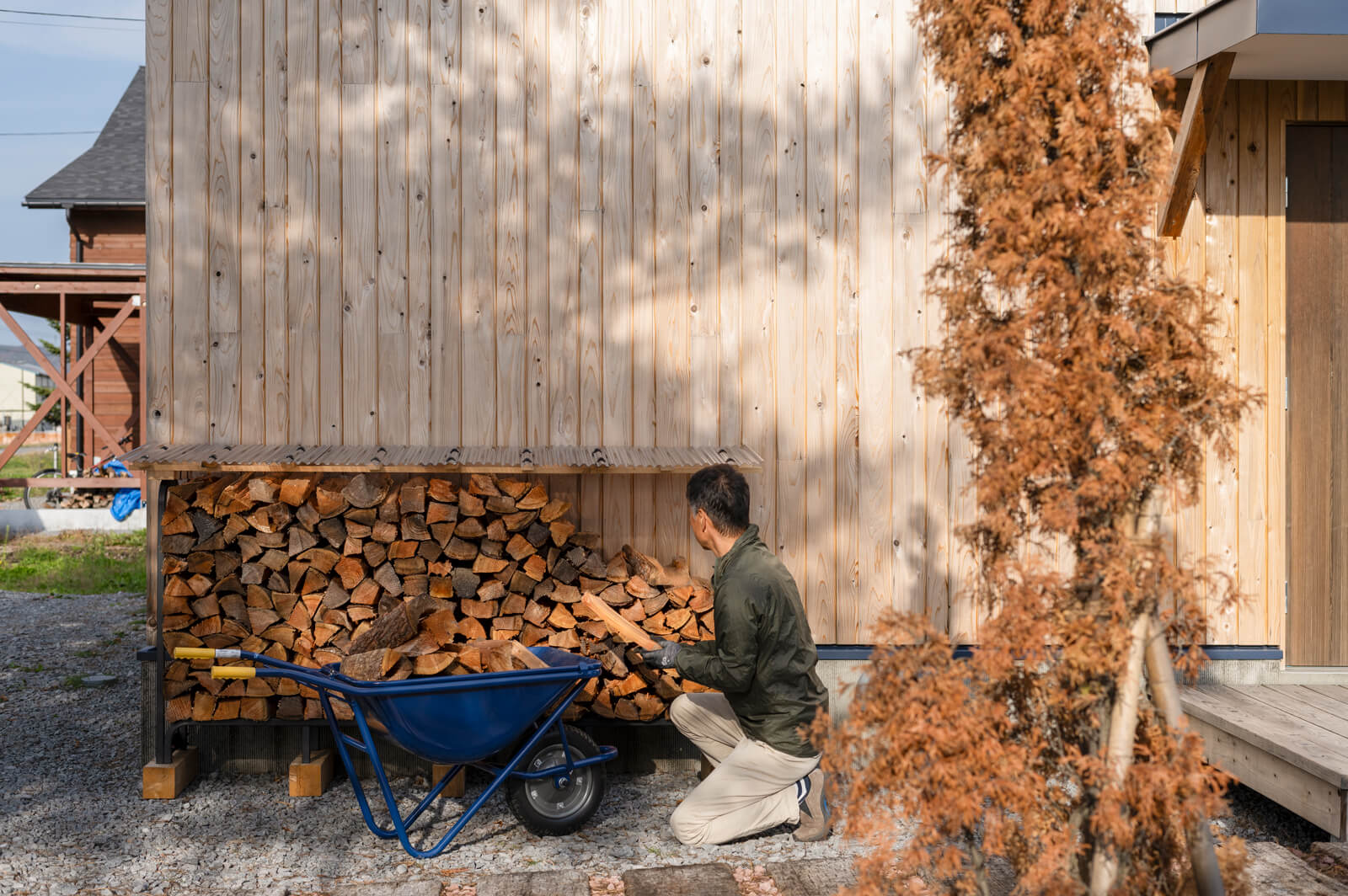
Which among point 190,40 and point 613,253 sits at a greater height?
point 190,40

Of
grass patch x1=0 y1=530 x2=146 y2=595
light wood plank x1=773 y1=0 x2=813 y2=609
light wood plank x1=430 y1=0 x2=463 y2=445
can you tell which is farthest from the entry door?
grass patch x1=0 y1=530 x2=146 y2=595

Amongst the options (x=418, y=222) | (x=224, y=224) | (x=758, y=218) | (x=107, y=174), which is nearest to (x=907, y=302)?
(x=758, y=218)

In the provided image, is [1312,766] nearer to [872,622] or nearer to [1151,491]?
→ [872,622]

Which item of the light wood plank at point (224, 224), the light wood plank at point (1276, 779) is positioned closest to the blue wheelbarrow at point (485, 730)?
the light wood plank at point (224, 224)

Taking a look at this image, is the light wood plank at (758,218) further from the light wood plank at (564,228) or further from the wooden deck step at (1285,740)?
the wooden deck step at (1285,740)

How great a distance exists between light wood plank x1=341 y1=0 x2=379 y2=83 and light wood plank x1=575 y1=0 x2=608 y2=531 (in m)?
0.86

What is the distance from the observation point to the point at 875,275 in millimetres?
4090

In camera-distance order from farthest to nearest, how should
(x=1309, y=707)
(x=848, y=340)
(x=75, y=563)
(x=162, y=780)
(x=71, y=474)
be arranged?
(x=71, y=474)
(x=75, y=563)
(x=848, y=340)
(x=1309, y=707)
(x=162, y=780)

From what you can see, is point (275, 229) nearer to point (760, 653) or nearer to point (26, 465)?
point (760, 653)

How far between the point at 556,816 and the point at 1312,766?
97.0 inches

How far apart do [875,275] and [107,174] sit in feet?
43.7

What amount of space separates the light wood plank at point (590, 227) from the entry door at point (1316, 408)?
3.04 m

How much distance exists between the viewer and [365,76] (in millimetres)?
3947

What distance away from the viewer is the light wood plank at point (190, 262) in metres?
3.88
